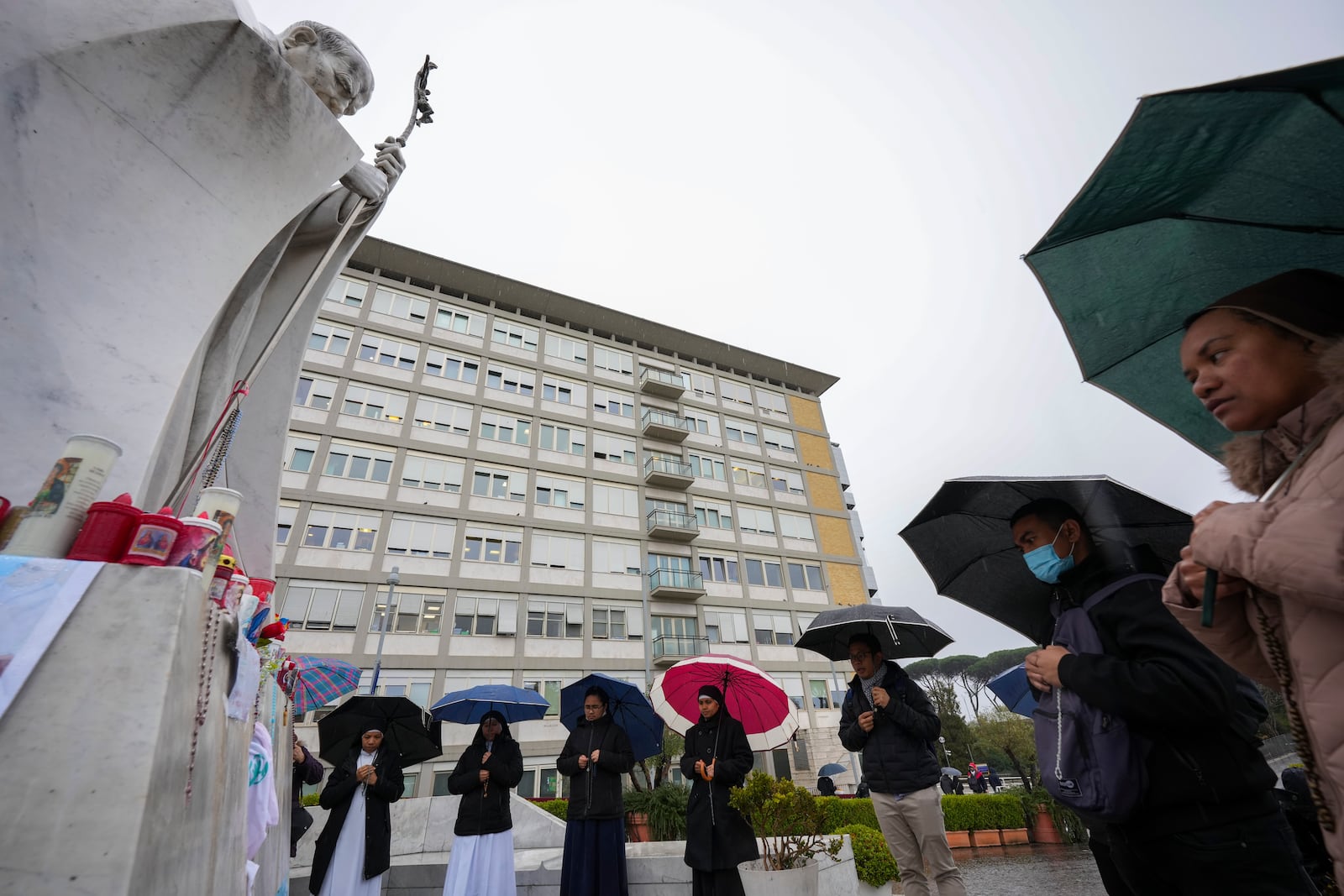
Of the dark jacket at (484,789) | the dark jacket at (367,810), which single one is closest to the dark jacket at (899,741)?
the dark jacket at (484,789)

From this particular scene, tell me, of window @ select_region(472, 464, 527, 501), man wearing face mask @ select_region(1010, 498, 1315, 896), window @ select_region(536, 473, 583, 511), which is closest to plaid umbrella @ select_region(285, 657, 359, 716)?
man wearing face mask @ select_region(1010, 498, 1315, 896)

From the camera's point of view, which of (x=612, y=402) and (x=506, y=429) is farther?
(x=612, y=402)

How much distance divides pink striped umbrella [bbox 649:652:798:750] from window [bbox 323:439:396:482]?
20.3 metres

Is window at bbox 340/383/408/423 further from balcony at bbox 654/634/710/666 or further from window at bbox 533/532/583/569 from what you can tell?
balcony at bbox 654/634/710/666

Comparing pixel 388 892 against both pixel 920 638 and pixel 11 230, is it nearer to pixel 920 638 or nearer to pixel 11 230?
pixel 920 638

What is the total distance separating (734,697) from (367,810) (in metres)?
3.36

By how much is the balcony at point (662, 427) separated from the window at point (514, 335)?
6612 millimetres

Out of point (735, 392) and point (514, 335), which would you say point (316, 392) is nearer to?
point (514, 335)

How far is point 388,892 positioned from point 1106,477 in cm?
815

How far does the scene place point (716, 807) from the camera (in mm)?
4465

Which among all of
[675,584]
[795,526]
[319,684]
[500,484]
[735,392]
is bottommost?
[319,684]

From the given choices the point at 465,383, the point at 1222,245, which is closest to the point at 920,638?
the point at 1222,245

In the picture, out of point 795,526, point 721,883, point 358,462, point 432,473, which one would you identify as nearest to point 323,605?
point 358,462

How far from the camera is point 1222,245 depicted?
194 cm
